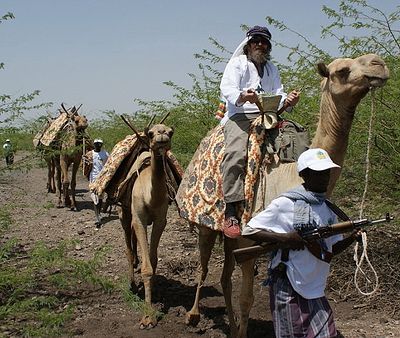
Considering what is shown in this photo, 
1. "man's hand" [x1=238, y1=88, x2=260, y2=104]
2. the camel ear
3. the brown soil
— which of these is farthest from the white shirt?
the brown soil

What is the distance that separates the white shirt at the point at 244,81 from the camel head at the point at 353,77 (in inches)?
35.7

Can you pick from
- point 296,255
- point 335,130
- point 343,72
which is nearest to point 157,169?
point 335,130

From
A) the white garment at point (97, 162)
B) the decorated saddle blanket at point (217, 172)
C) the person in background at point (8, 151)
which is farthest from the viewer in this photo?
the white garment at point (97, 162)

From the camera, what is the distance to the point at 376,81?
3.99 m

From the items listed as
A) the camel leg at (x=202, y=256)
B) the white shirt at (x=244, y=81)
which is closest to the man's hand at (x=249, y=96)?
the white shirt at (x=244, y=81)

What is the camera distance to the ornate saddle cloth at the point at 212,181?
500cm

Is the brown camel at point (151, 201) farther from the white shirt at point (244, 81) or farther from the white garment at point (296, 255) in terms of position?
the white garment at point (296, 255)

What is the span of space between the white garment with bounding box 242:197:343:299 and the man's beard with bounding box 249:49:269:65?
2.27 meters

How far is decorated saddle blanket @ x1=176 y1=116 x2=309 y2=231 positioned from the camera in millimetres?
4969

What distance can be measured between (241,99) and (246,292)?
1.67 metres

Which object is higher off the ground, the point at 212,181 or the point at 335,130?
the point at 335,130

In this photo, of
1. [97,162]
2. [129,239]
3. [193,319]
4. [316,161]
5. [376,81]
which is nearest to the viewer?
[316,161]

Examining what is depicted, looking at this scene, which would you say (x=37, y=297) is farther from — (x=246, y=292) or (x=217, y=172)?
(x=217, y=172)

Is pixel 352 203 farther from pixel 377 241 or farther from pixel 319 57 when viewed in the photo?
pixel 319 57
